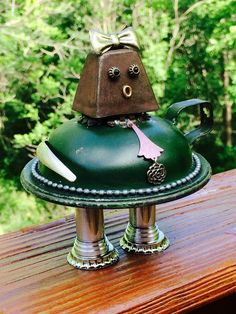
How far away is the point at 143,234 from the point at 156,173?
0.35 meters

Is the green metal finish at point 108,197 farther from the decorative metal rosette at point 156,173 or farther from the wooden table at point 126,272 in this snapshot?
the wooden table at point 126,272

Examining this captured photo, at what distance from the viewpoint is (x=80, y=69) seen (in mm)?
6211

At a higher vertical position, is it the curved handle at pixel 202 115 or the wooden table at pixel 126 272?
the curved handle at pixel 202 115

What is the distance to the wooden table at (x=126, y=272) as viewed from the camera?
1304 mm

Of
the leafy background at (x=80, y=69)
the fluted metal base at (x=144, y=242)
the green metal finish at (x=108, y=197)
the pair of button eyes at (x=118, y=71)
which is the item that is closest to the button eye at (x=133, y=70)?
the pair of button eyes at (x=118, y=71)

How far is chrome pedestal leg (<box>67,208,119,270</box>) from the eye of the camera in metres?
1.46

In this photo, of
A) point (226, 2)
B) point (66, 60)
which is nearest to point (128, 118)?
point (226, 2)

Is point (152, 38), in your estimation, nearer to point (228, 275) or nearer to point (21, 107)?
point (21, 107)

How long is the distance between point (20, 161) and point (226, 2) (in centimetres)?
372

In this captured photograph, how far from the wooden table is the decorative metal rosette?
1.02 feet

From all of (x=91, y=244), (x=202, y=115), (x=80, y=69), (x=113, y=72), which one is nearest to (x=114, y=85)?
(x=113, y=72)

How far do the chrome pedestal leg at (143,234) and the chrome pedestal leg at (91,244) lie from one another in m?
0.10

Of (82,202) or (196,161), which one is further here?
(196,161)

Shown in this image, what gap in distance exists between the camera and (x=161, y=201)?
1.27 meters
